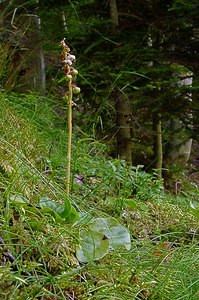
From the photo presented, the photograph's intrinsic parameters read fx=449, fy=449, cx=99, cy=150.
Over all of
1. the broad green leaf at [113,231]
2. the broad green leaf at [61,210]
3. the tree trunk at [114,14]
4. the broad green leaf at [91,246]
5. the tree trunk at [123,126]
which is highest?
the tree trunk at [114,14]

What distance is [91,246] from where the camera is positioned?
119cm

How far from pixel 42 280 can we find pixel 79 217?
0.37 metres

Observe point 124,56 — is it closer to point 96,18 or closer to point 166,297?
point 96,18

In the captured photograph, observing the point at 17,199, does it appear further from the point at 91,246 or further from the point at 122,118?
the point at 122,118

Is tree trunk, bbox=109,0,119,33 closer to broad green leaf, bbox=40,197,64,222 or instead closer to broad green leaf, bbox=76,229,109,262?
broad green leaf, bbox=40,197,64,222

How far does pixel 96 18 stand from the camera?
4691 millimetres

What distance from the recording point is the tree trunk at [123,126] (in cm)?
430

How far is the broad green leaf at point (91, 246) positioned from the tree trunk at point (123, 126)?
9.84ft

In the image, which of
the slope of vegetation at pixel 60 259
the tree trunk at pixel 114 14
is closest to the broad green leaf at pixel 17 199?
the slope of vegetation at pixel 60 259

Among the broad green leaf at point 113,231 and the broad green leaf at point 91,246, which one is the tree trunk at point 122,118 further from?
the broad green leaf at point 91,246

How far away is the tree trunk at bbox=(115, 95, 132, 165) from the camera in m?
4.30

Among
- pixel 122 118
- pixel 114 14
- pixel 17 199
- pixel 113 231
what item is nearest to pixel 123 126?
pixel 122 118

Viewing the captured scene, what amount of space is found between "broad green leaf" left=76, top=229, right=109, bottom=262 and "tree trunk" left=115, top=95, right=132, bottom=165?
3.00 metres

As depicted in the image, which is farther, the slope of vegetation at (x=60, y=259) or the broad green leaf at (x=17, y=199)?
the broad green leaf at (x=17, y=199)
